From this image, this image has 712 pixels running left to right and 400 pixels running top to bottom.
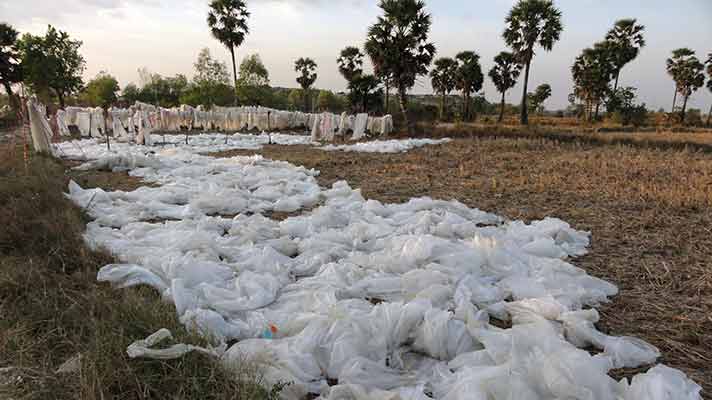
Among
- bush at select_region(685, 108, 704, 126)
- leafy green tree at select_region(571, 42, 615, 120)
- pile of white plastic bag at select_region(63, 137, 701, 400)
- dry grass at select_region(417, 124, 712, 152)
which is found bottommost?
pile of white plastic bag at select_region(63, 137, 701, 400)

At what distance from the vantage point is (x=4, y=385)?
4.14ft

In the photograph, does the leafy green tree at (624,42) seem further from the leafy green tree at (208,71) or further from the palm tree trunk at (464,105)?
the leafy green tree at (208,71)

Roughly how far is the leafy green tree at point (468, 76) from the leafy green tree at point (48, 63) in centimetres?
2806

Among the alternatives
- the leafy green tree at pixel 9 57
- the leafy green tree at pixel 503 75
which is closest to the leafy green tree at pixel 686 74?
the leafy green tree at pixel 503 75

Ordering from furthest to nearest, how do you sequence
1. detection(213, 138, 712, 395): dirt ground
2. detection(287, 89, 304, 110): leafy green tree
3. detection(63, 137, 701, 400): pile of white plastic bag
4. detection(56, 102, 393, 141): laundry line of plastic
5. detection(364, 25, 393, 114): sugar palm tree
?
detection(287, 89, 304, 110): leafy green tree → detection(364, 25, 393, 114): sugar palm tree → detection(56, 102, 393, 141): laundry line of plastic → detection(213, 138, 712, 395): dirt ground → detection(63, 137, 701, 400): pile of white plastic bag

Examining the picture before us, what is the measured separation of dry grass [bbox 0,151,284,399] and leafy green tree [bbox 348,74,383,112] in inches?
891

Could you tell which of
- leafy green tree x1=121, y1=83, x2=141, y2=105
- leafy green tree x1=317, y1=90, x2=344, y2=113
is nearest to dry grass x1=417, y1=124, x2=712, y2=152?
leafy green tree x1=317, y1=90, x2=344, y2=113

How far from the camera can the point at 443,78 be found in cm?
3256

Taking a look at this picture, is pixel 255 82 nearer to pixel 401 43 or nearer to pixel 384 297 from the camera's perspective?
pixel 401 43

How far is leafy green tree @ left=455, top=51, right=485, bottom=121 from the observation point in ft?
98.2

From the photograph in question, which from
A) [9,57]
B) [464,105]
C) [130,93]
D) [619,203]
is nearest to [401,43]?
[619,203]

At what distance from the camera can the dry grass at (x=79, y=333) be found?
1.32 meters

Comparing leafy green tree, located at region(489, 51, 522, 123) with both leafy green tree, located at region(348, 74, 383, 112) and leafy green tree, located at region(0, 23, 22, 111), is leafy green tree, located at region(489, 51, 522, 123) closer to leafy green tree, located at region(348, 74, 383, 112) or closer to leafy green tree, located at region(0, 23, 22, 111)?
leafy green tree, located at region(348, 74, 383, 112)

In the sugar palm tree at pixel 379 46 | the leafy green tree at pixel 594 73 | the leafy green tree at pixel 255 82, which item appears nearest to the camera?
the sugar palm tree at pixel 379 46
